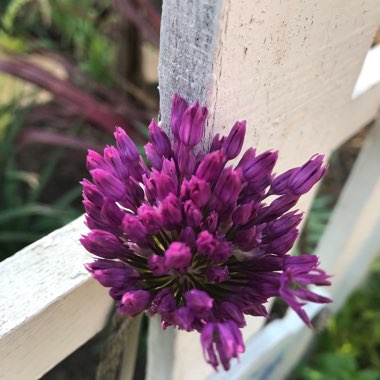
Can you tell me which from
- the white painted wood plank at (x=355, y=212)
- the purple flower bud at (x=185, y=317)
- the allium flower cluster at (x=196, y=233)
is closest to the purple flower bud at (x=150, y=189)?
the allium flower cluster at (x=196, y=233)

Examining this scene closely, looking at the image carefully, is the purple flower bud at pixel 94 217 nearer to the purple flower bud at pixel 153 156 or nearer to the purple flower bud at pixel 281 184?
the purple flower bud at pixel 153 156

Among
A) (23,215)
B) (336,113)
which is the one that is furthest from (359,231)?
(23,215)

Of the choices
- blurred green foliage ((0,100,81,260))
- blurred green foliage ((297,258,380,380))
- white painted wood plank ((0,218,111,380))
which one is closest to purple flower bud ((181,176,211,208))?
white painted wood plank ((0,218,111,380))

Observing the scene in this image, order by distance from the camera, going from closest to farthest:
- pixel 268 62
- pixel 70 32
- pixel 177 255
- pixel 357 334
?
1. pixel 177 255
2. pixel 268 62
3. pixel 357 334
4. pixel 70 32

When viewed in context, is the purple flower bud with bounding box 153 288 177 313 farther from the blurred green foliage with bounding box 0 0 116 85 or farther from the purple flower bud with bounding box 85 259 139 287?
the blurred green foliage with bounding box 0 0 116 85

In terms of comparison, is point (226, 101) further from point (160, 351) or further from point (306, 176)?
point (160, 351)

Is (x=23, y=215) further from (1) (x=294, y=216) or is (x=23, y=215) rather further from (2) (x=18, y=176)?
(1) (x=294, y=216)

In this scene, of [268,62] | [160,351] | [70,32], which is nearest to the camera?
[268,62]

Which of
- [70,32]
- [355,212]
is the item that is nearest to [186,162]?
[355,212]
